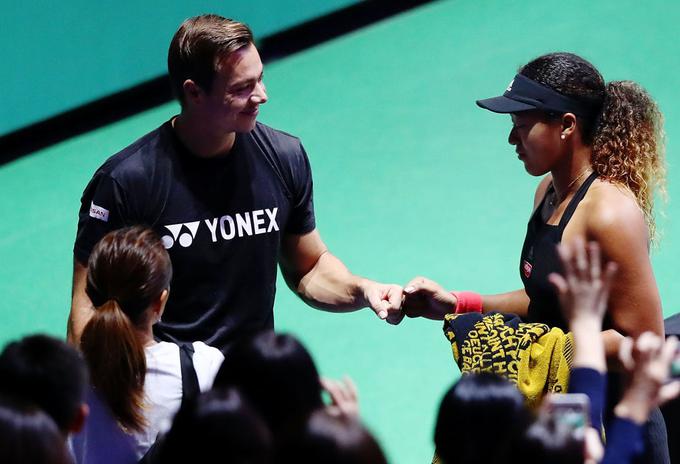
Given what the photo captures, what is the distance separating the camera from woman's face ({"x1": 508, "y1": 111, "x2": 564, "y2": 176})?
309cm

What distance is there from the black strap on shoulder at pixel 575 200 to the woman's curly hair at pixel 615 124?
3cm

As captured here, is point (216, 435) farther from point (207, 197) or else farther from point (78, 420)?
point (207, 197)

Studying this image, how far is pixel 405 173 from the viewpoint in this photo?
6.50 meters

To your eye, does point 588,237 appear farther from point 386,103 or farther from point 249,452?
point 386,103

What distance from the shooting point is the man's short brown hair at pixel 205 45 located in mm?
3184

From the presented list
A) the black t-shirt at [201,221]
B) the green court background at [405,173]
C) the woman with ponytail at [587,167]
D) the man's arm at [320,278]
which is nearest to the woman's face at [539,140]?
the woman with ponytail at [587,167]

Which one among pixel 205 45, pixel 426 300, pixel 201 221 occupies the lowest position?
pixel 426 300

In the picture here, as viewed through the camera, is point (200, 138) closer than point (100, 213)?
No

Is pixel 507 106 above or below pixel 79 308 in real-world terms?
above

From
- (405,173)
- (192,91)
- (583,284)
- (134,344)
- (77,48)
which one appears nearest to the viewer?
(583,284)

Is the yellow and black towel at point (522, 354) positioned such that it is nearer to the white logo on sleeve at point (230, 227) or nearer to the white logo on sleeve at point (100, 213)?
the white logo on sleeve at point (230, 227)

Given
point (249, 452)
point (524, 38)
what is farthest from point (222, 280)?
point (524, 38)

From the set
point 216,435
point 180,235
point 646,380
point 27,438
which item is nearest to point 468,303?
point 180,235

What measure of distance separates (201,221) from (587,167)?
41.2 inches
